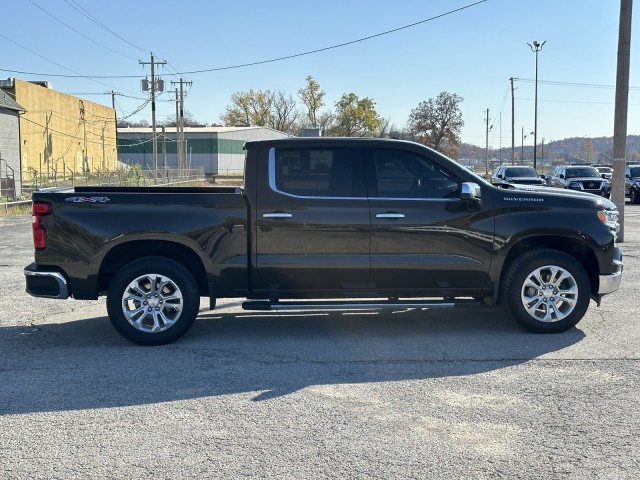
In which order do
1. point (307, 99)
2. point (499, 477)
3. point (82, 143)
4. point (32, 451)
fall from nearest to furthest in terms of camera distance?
1. point (499, 477)
2. point (32, 451)
3. point (82, 143)
4. point (307, 99)

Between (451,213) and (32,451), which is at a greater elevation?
(451,213)

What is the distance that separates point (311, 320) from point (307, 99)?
89426 millimetres

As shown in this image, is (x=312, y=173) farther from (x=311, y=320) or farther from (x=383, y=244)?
(x=311, y=320)

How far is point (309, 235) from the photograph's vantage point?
6.76 m

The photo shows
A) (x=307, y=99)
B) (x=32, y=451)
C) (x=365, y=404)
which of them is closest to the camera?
(x=32, y=451)

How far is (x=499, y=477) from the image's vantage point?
3.87 m

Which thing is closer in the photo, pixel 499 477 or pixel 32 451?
pixel 499 477

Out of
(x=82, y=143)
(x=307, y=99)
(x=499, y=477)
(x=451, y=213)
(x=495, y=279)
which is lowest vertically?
(x=499, y=477)

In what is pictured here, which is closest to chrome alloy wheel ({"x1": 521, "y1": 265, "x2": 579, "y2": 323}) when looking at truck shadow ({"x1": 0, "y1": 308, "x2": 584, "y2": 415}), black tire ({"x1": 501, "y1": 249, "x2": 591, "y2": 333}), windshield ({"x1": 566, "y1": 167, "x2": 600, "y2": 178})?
black tire ({"x1": 501, "y1": 249, "x2": 591, "y2": 333})

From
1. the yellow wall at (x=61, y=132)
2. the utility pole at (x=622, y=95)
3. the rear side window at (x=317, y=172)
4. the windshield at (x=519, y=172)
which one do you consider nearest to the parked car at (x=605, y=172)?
the windshield at (x=519, y=172)

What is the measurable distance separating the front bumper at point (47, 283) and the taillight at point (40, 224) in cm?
24

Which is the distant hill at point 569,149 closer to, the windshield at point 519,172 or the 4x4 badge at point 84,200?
the windshield at point 519,172

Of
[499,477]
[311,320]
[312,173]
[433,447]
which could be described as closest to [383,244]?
[312,173]

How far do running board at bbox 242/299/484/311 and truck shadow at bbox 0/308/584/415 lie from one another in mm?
338
